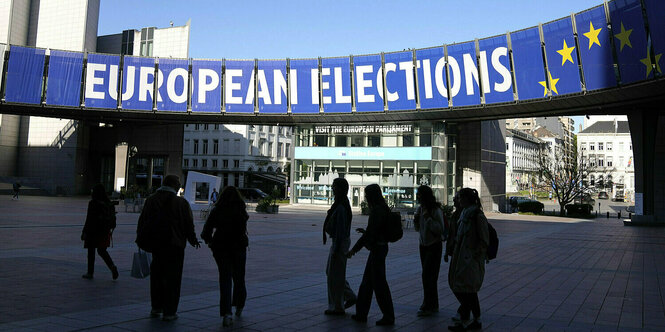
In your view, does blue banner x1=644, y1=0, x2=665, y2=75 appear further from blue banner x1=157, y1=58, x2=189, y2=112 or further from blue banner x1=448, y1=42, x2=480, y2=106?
blue banner x1=157, y1=58, x2=189, y2=112

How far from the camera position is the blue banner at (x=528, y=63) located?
29.5 metres

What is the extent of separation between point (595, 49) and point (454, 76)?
378 inches

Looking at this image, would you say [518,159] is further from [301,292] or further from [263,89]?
[301,292]

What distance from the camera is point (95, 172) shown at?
54219 mm

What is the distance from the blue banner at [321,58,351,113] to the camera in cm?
3778

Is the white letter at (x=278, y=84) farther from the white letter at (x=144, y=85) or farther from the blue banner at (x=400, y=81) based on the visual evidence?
the white letter at (x=144, y=85)

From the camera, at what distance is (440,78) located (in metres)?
34.9

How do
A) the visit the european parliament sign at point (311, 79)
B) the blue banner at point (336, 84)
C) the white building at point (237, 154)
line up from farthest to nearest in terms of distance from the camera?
the white building at point (237, 154) < the blue banner at point (336, 84) < the visit the european parliament sign at point (311, 79)

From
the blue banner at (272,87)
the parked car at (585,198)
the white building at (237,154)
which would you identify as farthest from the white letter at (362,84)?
the white building at (237,154)

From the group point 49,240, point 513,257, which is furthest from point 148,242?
point 513,257

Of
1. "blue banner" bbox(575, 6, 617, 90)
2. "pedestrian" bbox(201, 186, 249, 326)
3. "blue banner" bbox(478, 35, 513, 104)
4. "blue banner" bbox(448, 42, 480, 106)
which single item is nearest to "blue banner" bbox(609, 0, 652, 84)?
"blue banner" bbox(575, 6, 617, 90)

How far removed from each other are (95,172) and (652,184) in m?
49.9

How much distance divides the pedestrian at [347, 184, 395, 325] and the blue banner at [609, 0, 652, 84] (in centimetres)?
2227

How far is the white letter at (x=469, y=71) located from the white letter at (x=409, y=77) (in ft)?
13.0
